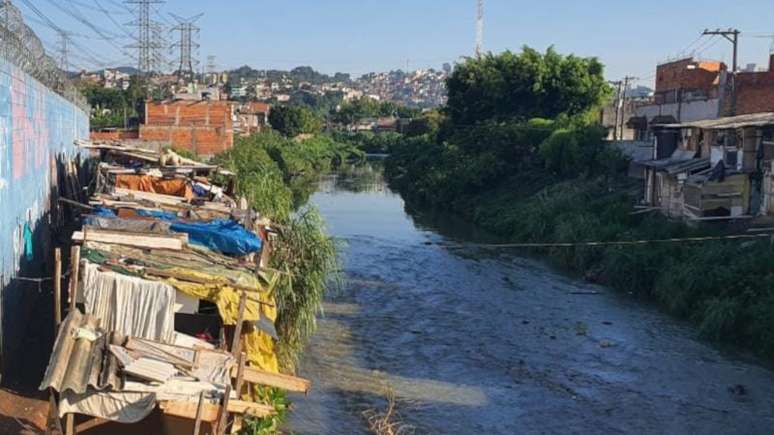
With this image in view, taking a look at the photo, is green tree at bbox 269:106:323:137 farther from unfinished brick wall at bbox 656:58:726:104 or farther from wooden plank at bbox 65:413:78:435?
wooden plank at bbox 65:413:78:435

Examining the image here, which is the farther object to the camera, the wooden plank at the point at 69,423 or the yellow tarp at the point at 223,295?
the yellow tarp at the point at 223,295

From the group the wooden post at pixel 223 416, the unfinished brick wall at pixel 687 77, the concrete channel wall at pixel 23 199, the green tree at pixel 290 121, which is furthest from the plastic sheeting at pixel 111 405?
the green tree at pixel 290 121

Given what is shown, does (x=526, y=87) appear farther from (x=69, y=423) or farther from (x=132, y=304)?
(x=69, y=423)

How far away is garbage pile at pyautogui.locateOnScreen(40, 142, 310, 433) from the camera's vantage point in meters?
8.45

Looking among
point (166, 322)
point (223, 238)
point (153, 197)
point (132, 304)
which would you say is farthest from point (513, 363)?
point (132, 304)

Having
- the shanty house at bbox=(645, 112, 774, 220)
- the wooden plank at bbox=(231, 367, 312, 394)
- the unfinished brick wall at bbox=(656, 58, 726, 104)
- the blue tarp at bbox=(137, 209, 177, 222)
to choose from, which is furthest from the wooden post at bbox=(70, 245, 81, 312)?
the unfinished brick wall at bbox=(656, 58, 726, 104)

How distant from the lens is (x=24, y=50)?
45.6 ft

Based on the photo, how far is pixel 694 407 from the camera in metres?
15.3

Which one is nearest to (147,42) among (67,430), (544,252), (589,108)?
(589,108)

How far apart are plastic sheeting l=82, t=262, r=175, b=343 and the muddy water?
479 centimetres

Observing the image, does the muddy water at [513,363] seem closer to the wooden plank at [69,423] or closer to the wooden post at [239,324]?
the wooden post at [239,324]

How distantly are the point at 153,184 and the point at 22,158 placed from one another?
4.69 meters

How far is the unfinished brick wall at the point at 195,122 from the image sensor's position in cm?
4025

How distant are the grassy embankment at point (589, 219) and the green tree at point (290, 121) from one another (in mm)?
28787
